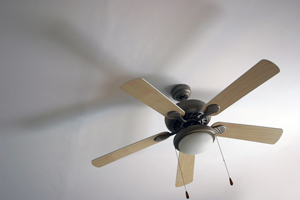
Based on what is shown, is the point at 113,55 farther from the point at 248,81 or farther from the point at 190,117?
the point at 248,81

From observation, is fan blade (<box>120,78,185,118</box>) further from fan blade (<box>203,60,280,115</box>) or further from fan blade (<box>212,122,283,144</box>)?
fan blade (<box>212,122,283,144</box>)

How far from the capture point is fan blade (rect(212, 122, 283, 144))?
137 cm

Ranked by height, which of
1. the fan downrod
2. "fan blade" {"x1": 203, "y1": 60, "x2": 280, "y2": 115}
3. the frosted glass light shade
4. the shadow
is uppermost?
the shadow

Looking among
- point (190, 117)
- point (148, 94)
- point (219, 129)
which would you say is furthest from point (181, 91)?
point (148, 94)

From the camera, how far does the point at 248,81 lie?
1.11 m

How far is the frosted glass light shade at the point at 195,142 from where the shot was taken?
4.21 feet

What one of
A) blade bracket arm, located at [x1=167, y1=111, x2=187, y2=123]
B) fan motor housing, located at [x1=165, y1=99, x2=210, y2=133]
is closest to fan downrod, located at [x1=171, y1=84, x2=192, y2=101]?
fan motor housing, located at [x1=165, y1=99, x2=210, y2=133]

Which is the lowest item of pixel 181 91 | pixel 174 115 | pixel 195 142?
pixel 195 142

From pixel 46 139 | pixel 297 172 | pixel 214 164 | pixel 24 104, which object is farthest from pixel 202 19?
pixel 297 172

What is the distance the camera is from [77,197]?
6.91 feet

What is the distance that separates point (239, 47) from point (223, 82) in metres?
0.26

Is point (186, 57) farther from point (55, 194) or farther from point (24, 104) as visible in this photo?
point (55, 194)

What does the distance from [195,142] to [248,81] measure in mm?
433

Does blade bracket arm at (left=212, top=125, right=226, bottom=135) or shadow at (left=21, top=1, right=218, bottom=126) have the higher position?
shadow at (left=21, top=1, right=218, bottom=126)
